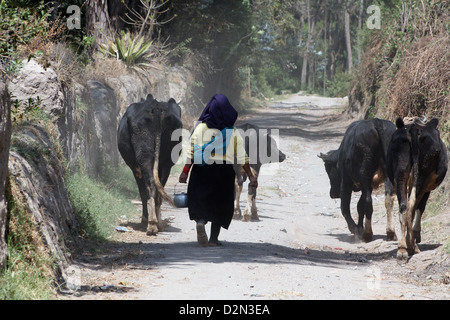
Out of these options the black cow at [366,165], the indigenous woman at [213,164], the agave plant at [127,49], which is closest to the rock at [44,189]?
the indigenous woman at [213,164]

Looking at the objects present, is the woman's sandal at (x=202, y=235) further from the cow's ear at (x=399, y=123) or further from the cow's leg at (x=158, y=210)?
the cow's ear at (x=399, y=123)

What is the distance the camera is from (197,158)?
8656 mm

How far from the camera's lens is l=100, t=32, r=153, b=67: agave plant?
18.8 m

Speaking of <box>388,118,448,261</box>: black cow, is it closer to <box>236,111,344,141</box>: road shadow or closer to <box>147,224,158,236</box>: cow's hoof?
<box>147,224,158,236</box>: cow's hoof

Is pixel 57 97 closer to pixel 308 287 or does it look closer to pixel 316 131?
pixel 308 287

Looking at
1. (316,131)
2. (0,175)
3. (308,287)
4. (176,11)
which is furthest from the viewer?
(316,131)

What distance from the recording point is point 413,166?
8719 millimetres

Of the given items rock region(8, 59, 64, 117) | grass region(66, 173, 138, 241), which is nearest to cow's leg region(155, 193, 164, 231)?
grass region(66, 173, 138, 241)

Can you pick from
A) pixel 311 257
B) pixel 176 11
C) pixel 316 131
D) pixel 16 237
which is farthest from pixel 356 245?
pixel 316 131

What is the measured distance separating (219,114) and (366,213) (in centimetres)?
355

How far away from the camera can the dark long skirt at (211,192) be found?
8789 mm

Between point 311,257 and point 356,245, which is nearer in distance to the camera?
point 311,257

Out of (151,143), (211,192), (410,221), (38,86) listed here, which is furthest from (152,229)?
(410,221)
